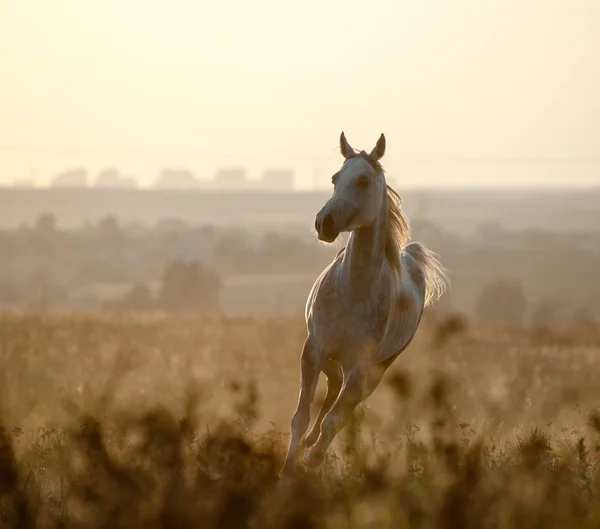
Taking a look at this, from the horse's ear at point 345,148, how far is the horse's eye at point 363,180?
35 centimetres

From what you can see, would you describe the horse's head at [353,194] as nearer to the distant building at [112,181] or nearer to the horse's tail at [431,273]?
the horse's tail at [431,273]

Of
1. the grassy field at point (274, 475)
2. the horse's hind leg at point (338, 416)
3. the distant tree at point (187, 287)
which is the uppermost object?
the grassy field at point (274, 475)

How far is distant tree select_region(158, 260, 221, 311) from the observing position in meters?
74.9

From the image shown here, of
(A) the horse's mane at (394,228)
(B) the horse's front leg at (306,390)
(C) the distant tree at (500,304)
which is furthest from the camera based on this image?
(C) the distant tree at (500,304)

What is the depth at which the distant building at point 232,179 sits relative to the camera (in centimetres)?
18675

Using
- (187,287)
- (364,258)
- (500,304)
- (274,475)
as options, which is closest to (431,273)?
(364,258)

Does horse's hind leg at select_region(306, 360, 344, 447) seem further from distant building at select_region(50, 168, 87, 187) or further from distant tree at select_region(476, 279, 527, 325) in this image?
distant building at select_region(50, 168, 87, 187)

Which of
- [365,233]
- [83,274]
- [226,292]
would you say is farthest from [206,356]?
[83,274]

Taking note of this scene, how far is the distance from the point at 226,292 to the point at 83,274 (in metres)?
16.8

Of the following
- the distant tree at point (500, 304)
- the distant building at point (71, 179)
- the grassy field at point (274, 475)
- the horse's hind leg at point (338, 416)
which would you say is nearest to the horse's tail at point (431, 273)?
the grassy field at point (274, 475)

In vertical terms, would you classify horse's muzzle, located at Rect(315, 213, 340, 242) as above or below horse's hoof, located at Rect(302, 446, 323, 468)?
above

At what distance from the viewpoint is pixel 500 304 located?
225ft

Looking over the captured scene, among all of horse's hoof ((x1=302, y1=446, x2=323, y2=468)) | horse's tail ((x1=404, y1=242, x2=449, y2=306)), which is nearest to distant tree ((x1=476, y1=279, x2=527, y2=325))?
horse's tail ((x1=404, y1=242, x2=449, y2=306))

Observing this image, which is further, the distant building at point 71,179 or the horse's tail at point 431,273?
the distant building at point 71,179
